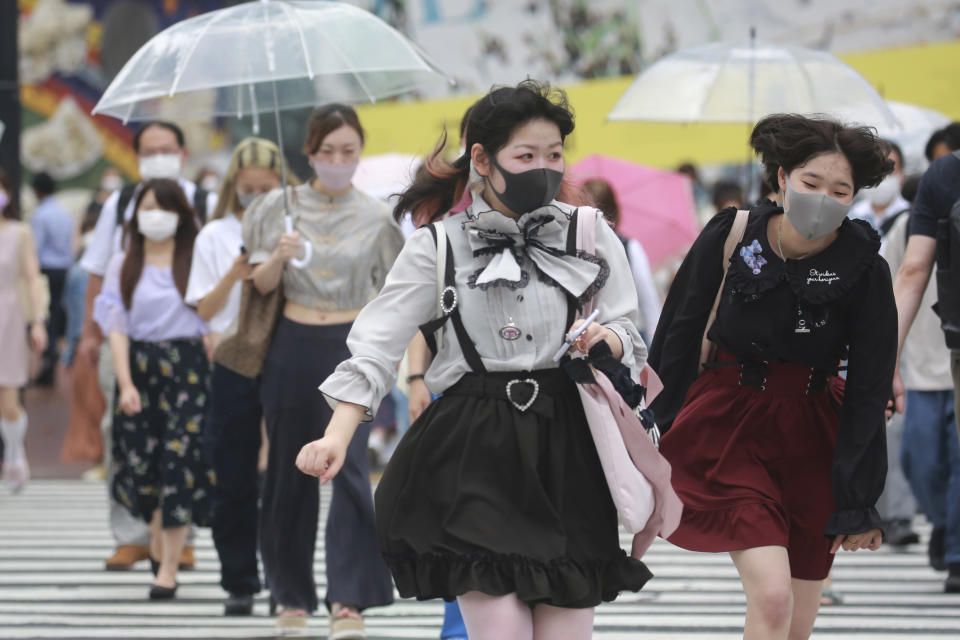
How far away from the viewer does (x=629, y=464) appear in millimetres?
4574

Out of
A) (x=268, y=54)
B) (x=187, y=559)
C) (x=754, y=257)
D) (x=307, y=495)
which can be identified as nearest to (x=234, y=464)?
(x=307, y=495)

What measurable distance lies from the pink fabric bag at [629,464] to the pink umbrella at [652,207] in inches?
299

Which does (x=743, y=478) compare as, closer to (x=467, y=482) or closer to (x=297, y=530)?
(x=467, y=482)

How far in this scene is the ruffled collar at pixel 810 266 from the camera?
5.11m

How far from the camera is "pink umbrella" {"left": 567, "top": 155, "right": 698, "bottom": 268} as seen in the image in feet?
40.7

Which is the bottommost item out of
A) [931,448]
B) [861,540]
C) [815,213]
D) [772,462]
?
[931,448]

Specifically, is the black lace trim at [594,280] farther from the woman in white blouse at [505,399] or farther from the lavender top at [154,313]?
the lavender top at [154,313]

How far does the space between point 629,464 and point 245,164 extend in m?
4.10

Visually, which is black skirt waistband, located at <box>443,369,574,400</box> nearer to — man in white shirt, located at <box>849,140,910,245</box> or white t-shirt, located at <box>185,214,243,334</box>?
white t-shirt, located at <box>185,214,243,334</box>

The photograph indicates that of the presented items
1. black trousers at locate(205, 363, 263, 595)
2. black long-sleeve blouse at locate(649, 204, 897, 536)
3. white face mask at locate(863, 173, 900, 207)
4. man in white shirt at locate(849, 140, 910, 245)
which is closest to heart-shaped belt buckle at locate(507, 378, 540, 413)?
black long-sleeve blouse at locate(649, 204, 897, 536)

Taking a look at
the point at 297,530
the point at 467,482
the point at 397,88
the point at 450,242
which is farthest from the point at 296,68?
the point at 467,482

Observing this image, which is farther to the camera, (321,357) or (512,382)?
(321,357)

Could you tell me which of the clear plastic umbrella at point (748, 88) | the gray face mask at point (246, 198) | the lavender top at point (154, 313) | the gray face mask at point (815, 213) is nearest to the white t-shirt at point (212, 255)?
the gray face mask at point (246, 198)

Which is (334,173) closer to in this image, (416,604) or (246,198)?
(246,198)
